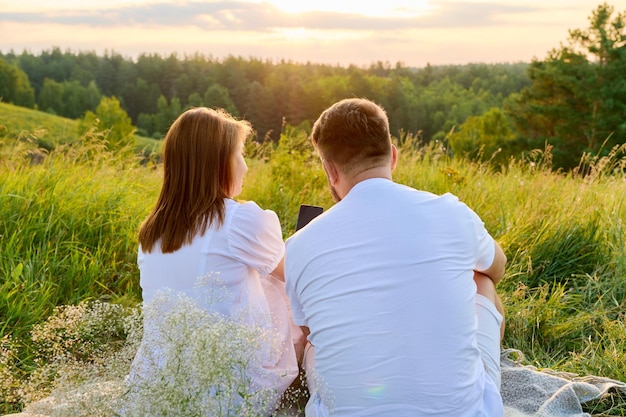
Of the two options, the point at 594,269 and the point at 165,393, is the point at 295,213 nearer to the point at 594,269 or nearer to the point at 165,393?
the point at 594,269

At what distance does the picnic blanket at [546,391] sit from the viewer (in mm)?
3188

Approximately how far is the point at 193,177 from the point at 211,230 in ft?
0.83

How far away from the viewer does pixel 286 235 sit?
5.49 meters

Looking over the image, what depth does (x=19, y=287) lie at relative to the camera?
434 centimetres

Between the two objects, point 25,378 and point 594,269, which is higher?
point 594,269

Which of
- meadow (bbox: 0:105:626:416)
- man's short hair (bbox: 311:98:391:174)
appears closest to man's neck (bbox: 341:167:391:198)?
man's short hair (bbox: 311:98:391:174)

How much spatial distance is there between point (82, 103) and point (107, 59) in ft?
72.9

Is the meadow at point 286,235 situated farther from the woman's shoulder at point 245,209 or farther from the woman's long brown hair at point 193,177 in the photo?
the woman's shoulder at point 245,209

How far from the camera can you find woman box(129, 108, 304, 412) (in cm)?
287

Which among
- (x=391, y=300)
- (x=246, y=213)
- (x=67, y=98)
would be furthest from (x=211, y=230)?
(x=67, y=98)

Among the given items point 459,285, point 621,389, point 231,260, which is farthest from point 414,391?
point 621,389

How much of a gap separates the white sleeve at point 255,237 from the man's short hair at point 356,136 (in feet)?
2.00

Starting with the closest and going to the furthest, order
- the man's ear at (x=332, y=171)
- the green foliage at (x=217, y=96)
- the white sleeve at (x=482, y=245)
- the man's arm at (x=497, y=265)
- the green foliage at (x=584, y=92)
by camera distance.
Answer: the white sleeve at (x=482, y=245) → the man's ear at (x=332, y=171) → the man's arm at (x=497, y=265) → the green foliage at (x=584, y=92) → the green foliage at (x=217, y=96)

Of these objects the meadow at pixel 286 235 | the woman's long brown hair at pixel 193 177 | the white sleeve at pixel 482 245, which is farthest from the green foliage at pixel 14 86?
the white sleeve at pixel 482 245
